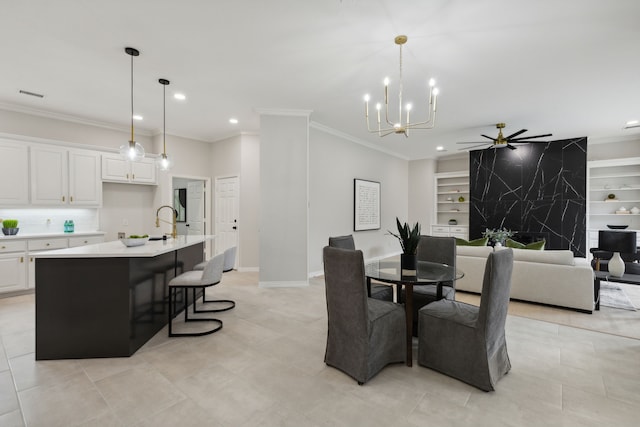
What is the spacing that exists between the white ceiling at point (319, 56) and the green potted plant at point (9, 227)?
1710mm

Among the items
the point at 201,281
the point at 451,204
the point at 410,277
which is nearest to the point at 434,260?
the point at 410,277

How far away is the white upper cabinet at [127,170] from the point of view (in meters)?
5.23

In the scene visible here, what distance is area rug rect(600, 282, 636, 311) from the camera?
12.7 ft

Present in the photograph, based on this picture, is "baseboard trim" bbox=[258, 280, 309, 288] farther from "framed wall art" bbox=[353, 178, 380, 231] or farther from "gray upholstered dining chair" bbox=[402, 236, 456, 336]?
"framed wall art" bbox=[353, 178, 380, 231]

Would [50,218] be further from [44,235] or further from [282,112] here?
[282,112]

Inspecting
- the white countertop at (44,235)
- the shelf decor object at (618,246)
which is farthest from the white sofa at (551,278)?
the white countertop at (44,235)

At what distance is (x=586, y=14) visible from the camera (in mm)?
2422

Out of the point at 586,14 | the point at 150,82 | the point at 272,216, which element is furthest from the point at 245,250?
the point at 586,14

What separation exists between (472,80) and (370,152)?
3.52 meters

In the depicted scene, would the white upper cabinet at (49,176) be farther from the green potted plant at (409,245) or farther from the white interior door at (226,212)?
the green potted plant at (409,245)

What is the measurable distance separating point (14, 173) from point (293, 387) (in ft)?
16.6

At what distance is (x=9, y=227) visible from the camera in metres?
4.32

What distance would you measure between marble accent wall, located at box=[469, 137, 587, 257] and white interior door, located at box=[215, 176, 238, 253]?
19.5ft

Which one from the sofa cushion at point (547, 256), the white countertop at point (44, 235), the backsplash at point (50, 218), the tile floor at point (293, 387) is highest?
the backsplash at point (50, 218)
